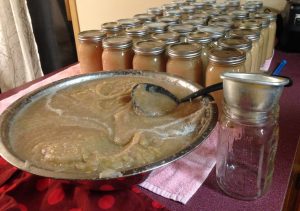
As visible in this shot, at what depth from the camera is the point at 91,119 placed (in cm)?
62

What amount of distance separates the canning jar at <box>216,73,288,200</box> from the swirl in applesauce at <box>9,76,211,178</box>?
61 millimetres

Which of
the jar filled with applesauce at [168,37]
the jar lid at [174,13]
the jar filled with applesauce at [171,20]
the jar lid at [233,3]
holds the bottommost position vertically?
the jar filled with applesauce at [168,37]

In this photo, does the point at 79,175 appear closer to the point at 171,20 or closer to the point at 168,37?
the point at 168,37

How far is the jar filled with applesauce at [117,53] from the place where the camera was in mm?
826

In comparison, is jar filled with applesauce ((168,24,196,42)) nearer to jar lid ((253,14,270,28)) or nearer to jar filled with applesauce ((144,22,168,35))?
jar filled with applesauce ((144,22,168,35))

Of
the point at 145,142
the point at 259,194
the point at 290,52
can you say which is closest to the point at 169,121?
the point at 145,142

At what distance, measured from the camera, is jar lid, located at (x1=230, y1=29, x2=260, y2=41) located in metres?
0.80

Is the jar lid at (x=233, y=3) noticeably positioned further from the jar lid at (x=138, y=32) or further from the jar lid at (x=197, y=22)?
the jar lid at (x=138, y=32)

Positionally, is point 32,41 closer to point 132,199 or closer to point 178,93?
point 178,93

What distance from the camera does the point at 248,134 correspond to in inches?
20.1

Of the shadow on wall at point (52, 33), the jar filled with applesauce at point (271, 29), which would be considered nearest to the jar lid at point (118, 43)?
the jar filled with applesauce at point (271, 29)

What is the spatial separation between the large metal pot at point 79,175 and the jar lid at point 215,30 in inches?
8.6

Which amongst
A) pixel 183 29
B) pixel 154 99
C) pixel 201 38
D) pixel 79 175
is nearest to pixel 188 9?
pixel 183 29

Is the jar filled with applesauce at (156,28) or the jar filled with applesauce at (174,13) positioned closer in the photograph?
the jar filled with applesauce at (156,28)
